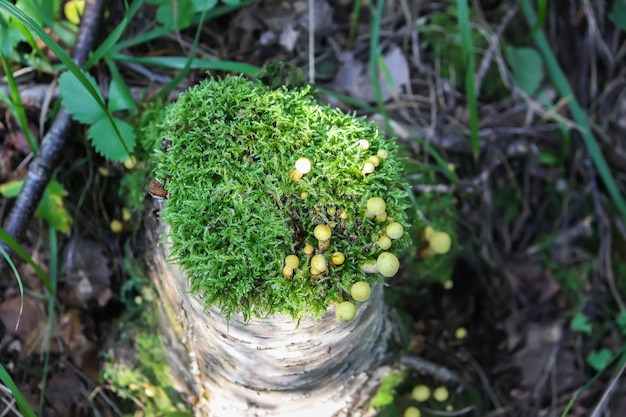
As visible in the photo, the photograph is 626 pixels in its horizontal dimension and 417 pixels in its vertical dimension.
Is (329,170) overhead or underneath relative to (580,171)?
underneath

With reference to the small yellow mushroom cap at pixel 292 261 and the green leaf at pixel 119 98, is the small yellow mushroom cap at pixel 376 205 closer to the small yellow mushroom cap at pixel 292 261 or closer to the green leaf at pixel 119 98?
the small yellow mushroom cap at pixel 292 261

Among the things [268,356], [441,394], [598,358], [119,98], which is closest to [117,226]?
[119,98]

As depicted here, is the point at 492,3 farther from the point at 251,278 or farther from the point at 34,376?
the point at 34,376

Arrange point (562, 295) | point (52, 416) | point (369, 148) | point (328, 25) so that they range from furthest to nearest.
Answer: point (562, 295), point (328, 25), point (52, 416), point (369, 148)

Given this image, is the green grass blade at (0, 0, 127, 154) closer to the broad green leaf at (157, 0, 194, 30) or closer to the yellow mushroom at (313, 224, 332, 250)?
the broad green leaf at (157, 0, 194, 30)

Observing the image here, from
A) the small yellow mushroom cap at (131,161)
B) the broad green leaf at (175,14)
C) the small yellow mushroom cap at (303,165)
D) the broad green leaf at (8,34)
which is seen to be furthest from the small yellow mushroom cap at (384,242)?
the broad green leaf at (8,34)

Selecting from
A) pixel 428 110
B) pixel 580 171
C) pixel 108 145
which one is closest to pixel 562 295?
pixel 580 171
